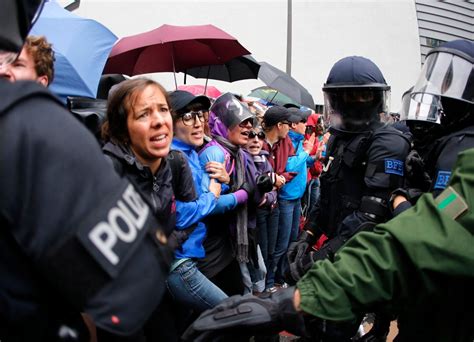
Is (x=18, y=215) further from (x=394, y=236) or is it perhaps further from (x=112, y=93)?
(x=112, y=93)

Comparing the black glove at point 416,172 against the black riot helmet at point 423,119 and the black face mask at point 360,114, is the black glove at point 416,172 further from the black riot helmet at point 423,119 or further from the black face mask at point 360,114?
the black face mask at point 360,114

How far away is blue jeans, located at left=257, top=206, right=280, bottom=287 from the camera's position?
4530 mm

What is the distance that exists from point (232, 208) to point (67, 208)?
7.73 feet

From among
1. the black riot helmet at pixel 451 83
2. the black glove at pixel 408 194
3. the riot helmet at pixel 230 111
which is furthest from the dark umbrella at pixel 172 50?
the black glove at pixel 408 194

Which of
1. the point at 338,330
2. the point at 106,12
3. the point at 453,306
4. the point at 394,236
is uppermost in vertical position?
the point at 106,12

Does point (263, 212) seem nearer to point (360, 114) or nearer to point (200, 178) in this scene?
point (200, 178)

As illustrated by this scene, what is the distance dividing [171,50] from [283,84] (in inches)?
108

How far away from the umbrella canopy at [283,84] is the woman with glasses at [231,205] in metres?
3.02

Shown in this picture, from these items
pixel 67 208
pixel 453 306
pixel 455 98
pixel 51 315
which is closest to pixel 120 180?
pixel 67 208

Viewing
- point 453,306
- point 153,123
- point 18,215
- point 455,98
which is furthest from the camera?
point 153,123

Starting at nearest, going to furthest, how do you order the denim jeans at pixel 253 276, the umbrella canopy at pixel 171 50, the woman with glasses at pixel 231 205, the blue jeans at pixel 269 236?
the woman with glasses at pixel 231 205 → the denim jeans at pixel 253 276 → the umbrella canopy at pixel 171 50 → the blue jeans at pixel 269 236

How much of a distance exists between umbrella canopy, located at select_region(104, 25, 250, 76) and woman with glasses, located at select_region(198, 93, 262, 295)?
1.05m

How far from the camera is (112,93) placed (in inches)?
87.2

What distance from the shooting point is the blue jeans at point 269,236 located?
4.53 m
